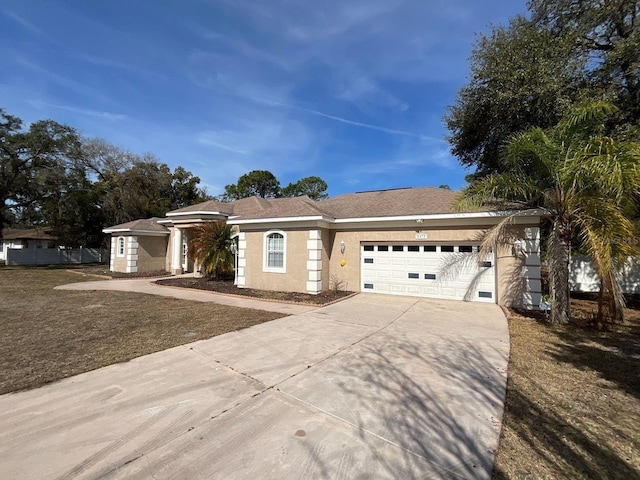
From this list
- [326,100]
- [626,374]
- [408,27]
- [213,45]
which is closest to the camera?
[626,374]

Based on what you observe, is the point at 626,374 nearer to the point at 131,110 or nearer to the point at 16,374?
the point at 16,374

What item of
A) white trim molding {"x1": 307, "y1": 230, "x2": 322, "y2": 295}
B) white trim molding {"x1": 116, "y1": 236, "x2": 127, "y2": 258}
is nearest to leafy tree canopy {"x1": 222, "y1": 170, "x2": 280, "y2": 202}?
white trim molding {"x1": 116, "y1": 236, "x2": 127, "y2": 258}

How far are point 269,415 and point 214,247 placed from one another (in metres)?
11.8

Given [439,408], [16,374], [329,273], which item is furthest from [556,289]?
[16,374]

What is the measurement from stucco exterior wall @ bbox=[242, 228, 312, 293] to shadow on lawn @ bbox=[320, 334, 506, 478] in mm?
6241

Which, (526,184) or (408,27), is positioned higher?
(408,27)

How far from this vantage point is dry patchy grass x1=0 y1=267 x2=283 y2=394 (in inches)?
178

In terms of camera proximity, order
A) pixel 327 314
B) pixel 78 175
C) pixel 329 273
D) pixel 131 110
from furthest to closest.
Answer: pixel 78 175, pixel 131 110, pixel 329 273, pixel 327 314

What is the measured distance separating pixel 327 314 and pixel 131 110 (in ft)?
42.3

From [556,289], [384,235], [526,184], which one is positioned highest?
[526,184]

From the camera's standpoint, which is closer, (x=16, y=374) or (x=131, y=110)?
(x=16, y=374)

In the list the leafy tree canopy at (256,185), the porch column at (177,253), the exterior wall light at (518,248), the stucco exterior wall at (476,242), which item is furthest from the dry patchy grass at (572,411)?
the leafy tree canopy at (256,185)

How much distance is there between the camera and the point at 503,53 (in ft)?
34.4

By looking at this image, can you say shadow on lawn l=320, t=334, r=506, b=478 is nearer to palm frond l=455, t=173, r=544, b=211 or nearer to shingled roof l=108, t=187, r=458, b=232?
palm frond l=455, t=173, r=544, b=211
